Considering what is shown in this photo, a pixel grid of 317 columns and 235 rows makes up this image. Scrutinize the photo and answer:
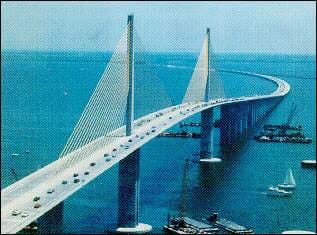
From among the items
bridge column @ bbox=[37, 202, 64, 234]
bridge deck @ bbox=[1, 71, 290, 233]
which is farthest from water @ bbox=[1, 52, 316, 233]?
bridge column @ bbox=[37, 202, 64, 234]

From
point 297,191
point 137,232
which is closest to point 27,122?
point 297,191

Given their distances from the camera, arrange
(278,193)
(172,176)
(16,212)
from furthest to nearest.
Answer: (172,176)
(278,193)
(16,212)

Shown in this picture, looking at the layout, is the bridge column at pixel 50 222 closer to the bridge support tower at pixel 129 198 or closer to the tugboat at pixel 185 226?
the bridge support tower at pixel 129 198

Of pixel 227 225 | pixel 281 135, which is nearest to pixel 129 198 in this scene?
pixel 227 225

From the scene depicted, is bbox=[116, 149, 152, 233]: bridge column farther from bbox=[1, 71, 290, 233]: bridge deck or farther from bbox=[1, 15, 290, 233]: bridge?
bbox=[1, 71, 290, 233]: bridge deck

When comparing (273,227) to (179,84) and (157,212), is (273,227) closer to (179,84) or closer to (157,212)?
(157,212)

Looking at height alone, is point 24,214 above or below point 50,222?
above

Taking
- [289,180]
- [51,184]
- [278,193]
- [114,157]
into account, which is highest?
[114,157]

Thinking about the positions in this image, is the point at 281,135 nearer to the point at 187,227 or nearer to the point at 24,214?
the point at 187,227
